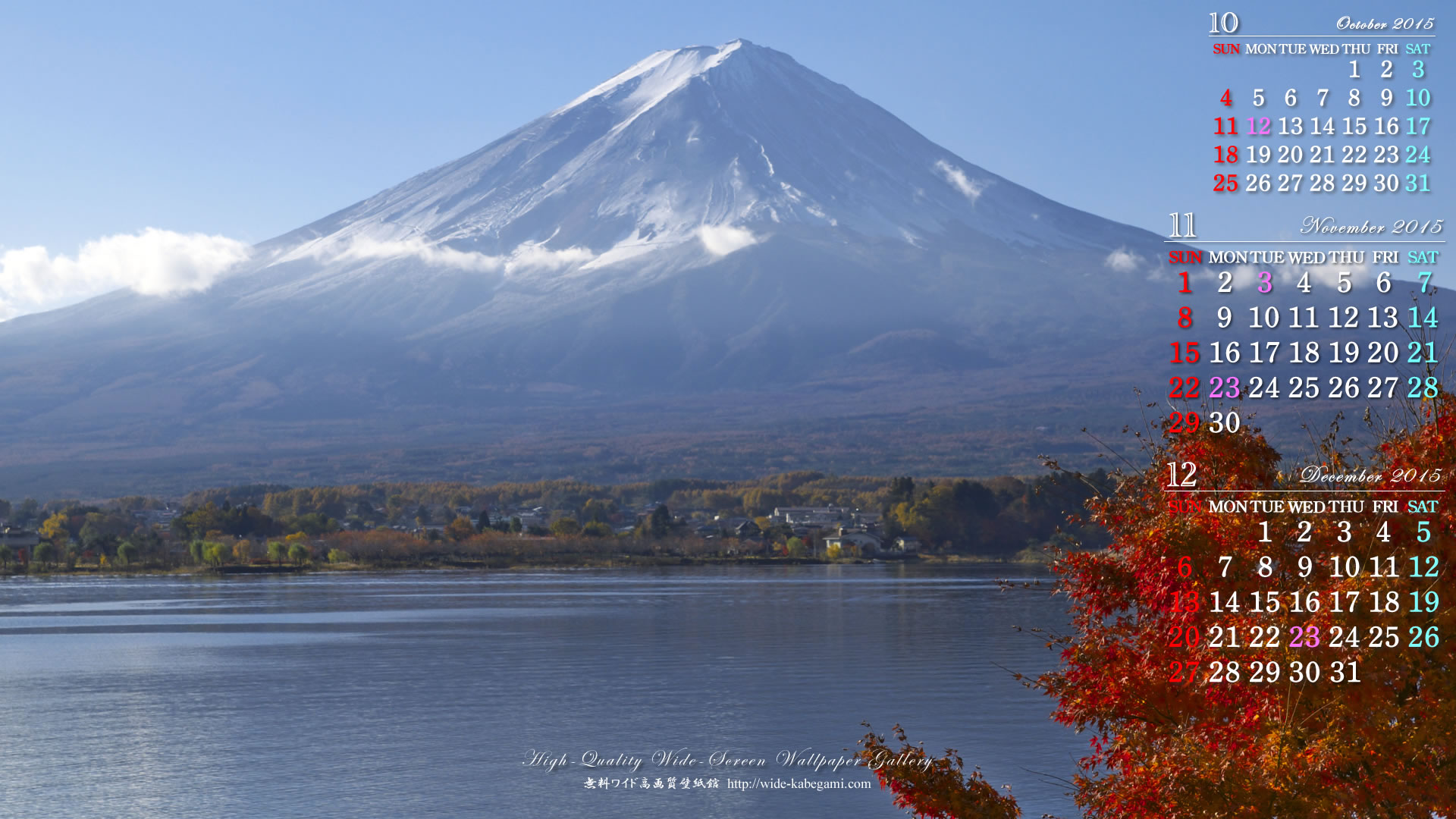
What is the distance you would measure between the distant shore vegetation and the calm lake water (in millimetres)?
27551

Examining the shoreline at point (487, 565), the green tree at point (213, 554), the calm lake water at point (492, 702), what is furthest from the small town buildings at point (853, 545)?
the calm lake water at point (492, 702)

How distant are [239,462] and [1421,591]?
143 m

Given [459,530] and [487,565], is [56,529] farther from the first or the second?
[487,565]

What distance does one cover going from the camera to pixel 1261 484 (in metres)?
8.49

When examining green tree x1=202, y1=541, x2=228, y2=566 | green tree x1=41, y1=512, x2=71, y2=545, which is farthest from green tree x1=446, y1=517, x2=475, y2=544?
green tree x1=41, y1=512, x2=71, y2=545

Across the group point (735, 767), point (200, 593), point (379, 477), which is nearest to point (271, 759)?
point (735, 767)

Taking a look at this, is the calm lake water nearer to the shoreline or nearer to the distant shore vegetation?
the shoreline

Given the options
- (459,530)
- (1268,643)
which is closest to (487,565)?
(459,530)

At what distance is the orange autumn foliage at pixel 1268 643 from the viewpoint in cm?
696

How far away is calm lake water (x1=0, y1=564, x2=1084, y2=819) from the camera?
15406mm

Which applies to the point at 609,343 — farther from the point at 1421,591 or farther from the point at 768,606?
the point at 1421,591

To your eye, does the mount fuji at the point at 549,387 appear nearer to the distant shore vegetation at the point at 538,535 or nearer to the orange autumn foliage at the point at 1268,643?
the distant shore vegetation at the point at 538,535

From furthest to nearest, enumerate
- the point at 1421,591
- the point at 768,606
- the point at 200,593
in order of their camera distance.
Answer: the point at 200,593, the point at 768,606, the point at 1421,591

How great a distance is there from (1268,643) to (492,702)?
16461 mm
